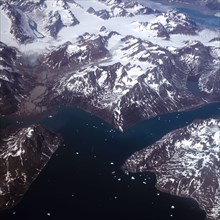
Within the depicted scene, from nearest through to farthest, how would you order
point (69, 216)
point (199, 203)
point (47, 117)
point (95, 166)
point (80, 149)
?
point (69, 216), point (199, 203), point (95, 166), point (80, 149), point (47, 117)

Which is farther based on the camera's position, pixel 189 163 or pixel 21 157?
pixel 189 163

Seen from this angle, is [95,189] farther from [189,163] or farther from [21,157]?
[189,163]

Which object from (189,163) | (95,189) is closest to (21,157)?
(95,189)

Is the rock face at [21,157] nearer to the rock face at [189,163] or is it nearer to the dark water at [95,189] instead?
the dark water at [95,189]

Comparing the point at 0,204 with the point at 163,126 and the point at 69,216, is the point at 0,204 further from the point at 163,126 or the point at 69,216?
the point at 163,126

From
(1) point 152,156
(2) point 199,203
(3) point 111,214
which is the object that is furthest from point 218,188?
(3) point 111,214

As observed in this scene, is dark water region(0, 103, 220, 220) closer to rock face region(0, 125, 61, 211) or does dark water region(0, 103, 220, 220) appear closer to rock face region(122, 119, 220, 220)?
rock face region(0, 125, 61, 211)

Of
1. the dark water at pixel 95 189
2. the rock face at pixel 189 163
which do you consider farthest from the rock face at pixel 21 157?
the rock face at pixel 189 163
